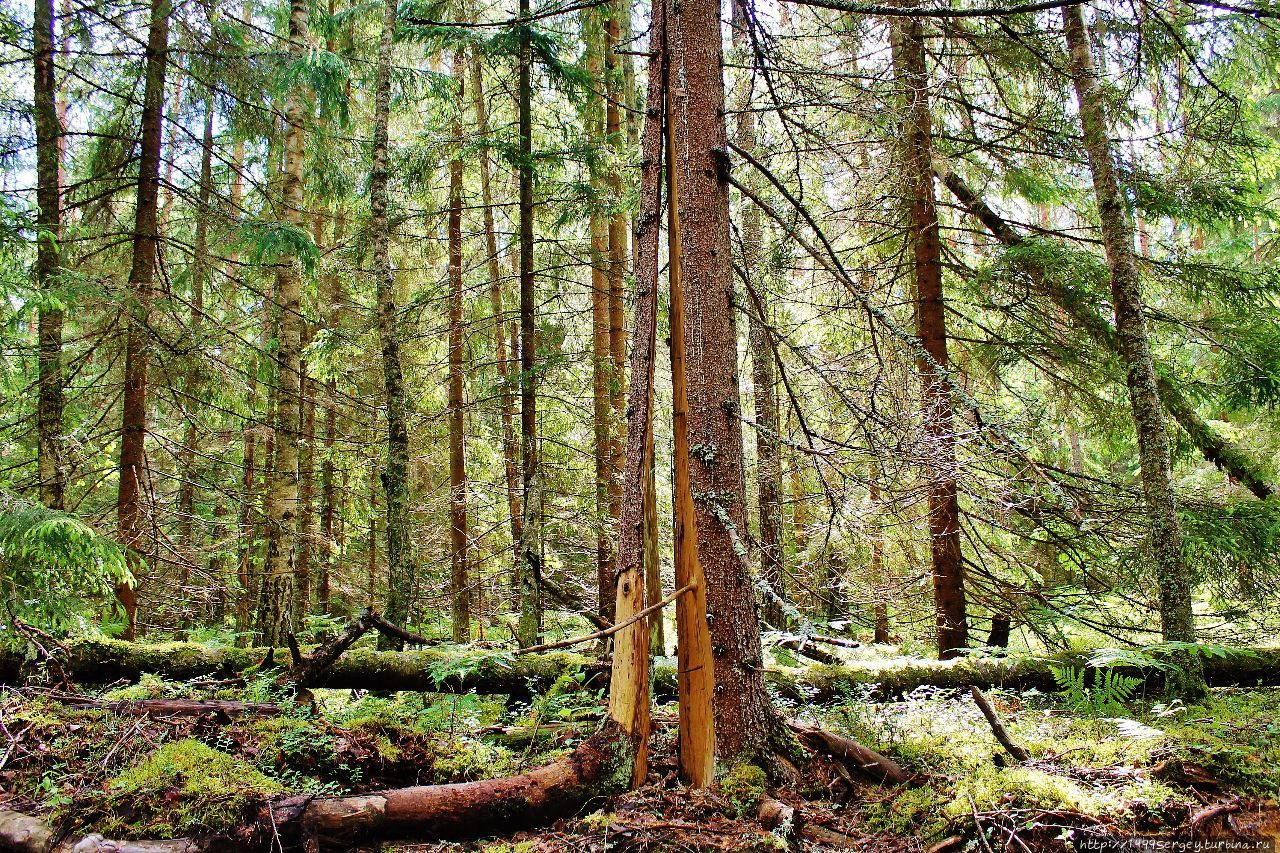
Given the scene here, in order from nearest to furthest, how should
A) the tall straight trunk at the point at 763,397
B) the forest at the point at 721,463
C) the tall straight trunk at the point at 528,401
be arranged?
1. the forest at the point at 721,463
2. the tall straight trunk at the point at 763,397
3. the tall straight trunk at the point at 528,401

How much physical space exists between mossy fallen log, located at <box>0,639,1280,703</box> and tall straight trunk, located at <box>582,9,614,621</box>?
9.45ft

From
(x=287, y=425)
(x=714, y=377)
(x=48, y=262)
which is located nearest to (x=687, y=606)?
(x=714, y=377)

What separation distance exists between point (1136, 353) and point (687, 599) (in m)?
5.11

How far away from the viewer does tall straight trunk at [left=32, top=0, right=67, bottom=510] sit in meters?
7.26

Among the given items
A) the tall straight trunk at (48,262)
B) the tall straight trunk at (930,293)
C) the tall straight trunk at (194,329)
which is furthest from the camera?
the tall straight trunk at (194,329)

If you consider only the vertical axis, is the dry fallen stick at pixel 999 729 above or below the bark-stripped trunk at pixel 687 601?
below

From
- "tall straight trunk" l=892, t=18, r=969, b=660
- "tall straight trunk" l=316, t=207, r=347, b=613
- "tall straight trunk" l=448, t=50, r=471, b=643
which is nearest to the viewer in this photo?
"tall straight trunk" l=892, t=18, r=969, b=660

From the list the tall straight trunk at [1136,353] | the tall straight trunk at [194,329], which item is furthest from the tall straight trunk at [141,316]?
the tall straight trunk at [1136,353]

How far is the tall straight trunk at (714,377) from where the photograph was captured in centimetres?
351

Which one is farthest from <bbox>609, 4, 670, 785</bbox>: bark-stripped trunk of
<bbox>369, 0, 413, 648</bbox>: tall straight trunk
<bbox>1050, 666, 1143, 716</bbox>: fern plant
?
<bbox>369, 0, 413, 648</bbox>: tall straight trunk

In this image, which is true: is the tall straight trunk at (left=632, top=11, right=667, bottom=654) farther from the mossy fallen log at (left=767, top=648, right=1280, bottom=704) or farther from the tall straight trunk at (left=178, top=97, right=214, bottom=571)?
the tall straight trunk at (left=178, top=97, right=214, bottom=571)

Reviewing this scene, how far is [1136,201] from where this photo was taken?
6383 millimetres

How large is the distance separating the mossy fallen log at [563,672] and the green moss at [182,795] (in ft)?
7.87

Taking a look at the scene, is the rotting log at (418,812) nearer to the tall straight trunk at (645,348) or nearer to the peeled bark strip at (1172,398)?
the tall straight trunk at (645,348)
